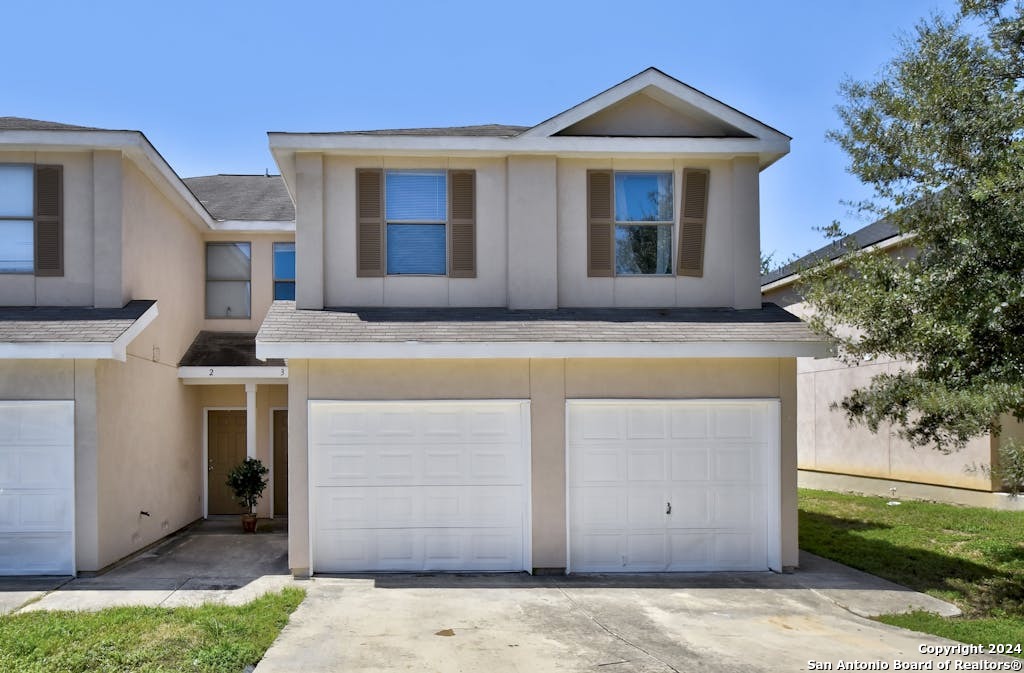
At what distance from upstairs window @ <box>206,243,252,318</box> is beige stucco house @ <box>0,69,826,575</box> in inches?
137

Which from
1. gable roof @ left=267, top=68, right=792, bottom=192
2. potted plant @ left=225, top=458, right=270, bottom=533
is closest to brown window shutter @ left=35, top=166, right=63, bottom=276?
gable roof @ left=267, top=68, right=792, bottom=192

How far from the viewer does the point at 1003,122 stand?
8.98 meters

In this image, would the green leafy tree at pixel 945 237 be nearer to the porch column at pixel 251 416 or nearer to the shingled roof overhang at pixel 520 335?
the shingled roof overhang at pixel 520 335

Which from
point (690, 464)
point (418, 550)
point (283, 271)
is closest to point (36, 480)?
point (418, 550)

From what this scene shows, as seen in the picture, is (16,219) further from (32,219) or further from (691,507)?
(691,507)

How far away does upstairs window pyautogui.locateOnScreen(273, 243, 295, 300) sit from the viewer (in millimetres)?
16703

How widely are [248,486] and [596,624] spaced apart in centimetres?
811

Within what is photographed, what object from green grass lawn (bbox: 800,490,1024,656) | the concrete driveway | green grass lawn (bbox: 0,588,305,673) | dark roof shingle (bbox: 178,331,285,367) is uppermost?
dark roof shingle (bbox: 178,331,285,367)

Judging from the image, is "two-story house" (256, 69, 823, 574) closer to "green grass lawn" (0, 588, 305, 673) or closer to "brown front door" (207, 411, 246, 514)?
"green grass lawn" (0, 588, 305, 673)

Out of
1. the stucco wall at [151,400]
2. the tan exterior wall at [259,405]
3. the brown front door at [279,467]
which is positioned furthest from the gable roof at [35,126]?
the brown front door at [279,467]

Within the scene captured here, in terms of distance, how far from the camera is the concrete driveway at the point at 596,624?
7.31 meters

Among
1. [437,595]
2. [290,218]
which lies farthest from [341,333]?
[290,218]

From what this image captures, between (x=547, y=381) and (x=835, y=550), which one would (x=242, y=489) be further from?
(x=835, y=550)

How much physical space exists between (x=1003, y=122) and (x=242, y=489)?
1240 centimetres
